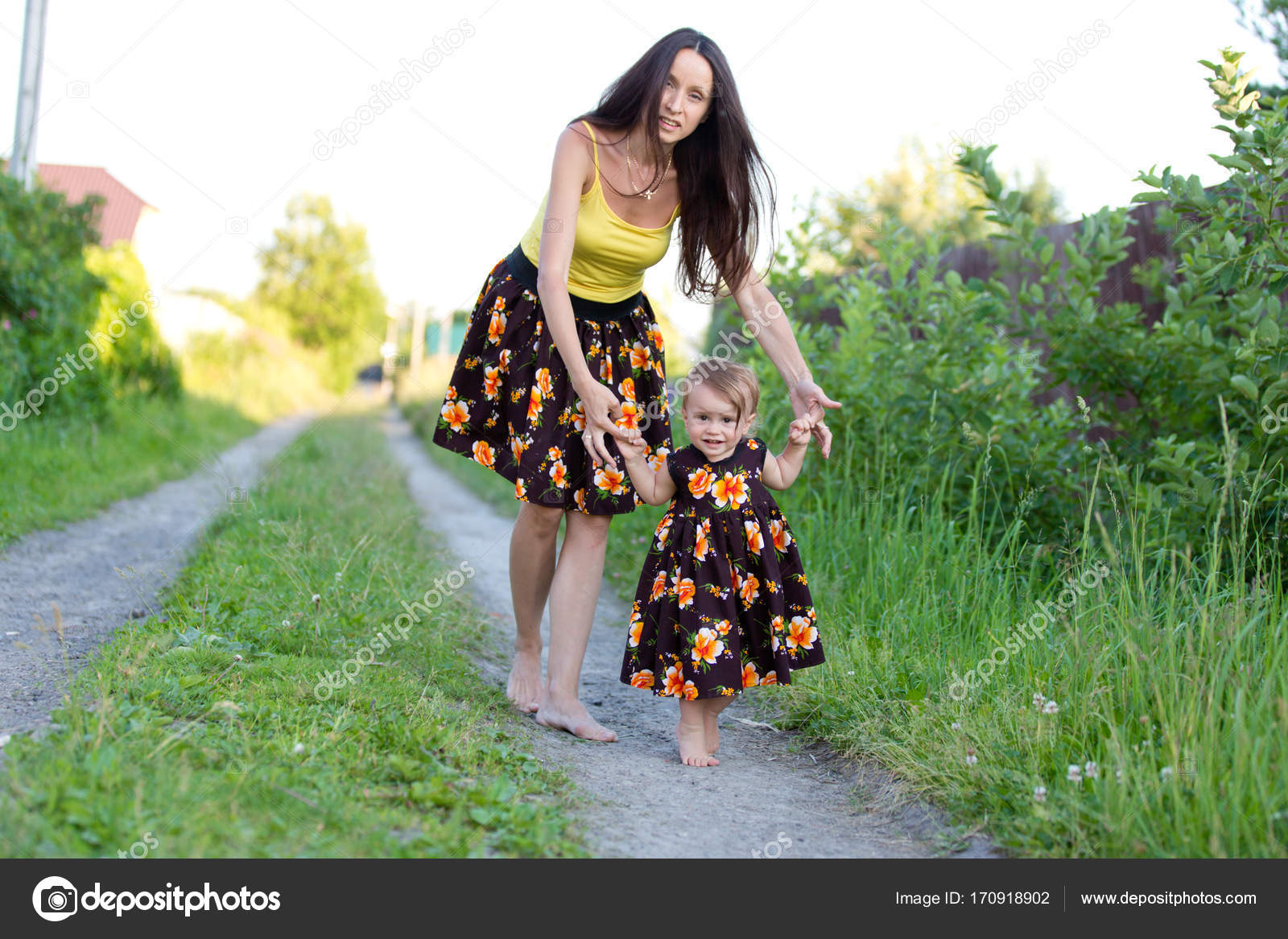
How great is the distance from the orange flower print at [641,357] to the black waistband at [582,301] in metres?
0.09

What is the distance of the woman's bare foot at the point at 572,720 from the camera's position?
8.82 ft

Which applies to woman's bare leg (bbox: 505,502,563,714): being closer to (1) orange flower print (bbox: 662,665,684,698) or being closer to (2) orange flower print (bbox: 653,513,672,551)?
(2) orange flower print (bbox: 653,513,672,551)

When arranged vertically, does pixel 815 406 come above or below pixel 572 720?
above

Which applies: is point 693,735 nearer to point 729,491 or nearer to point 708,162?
point 729,491

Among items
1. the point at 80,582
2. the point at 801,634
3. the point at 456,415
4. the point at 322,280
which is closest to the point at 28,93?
the point at 80,582

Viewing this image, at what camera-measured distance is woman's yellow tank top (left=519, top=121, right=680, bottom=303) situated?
2572mm

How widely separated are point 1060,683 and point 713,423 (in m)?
1.00

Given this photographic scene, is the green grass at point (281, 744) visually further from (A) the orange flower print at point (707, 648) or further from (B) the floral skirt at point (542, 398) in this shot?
(B) the floral skirt at point (542, 398)

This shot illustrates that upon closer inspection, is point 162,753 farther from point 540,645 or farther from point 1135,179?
point 1135,179

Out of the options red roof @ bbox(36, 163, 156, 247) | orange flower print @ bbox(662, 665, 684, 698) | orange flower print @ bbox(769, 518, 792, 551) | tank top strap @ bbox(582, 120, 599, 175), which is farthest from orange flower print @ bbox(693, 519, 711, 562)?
red roof @ bbox(36, 163, 156, 247)

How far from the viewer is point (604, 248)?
2.59 metres
